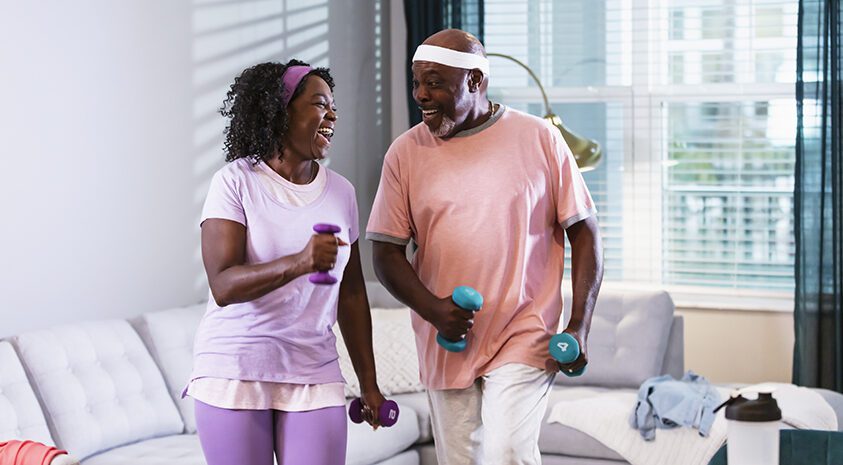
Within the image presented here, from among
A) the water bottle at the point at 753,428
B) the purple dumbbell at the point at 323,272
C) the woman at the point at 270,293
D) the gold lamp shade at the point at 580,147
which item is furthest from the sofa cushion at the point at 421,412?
the water bottle at the point at 753,428

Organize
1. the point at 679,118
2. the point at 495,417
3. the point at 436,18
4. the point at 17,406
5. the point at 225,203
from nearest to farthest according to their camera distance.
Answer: the point at 225,203
the point at 495,417
the point at 17,406
the point at 679,118
the point at 436,18

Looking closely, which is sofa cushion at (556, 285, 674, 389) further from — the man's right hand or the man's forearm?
the man's right hand

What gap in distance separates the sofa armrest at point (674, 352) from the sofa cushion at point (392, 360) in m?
1.01

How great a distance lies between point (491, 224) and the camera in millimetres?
2402

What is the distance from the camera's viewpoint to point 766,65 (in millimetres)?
5141

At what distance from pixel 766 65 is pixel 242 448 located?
12.5 ft

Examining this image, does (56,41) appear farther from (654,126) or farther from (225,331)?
(654,126)

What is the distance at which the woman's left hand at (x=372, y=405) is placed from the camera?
2.31 metres

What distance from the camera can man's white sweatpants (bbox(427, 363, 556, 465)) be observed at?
7.72ft

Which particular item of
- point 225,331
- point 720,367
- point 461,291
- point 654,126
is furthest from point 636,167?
point 225,331

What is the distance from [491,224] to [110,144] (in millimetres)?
1899

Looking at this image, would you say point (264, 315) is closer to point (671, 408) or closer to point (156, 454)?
point (156, 454)

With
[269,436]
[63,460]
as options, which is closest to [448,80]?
[269,436]

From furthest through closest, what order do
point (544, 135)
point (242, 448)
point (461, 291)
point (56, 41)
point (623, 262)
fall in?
point (623, 262)
point (56, 41)
point (544, 135)
point (461, 291)
point (242, 448)
